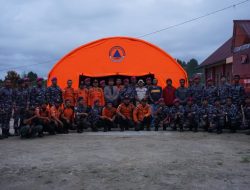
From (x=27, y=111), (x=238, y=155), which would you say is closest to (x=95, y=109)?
(x=27, y=111)


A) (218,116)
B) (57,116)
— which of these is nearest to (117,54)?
(57,116)

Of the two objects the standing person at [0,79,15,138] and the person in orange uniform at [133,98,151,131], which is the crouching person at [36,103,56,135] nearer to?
the standing person at [0,79,15,138]

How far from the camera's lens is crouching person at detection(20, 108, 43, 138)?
27.1 ft

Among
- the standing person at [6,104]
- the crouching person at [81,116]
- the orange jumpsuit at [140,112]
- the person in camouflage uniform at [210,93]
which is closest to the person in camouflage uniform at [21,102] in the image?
the standing person at [6,104]

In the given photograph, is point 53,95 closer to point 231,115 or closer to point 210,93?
point 210,93

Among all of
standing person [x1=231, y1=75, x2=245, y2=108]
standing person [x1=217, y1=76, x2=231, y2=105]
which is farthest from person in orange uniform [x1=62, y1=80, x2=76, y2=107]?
standing person [x1=231, y1=75, x2=245, y2=108]

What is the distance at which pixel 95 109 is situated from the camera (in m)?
9.79

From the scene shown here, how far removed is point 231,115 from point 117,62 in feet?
13.0

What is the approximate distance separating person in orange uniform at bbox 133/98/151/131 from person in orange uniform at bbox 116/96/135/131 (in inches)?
6.2

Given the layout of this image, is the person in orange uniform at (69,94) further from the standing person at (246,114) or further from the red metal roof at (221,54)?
the red metal roof at (221,54)

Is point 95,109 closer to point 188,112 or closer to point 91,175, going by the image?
point 188,112

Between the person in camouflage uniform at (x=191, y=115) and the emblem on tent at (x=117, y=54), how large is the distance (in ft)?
9.09

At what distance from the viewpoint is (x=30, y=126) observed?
8.39 m

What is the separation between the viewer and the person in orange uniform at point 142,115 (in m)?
9.70
